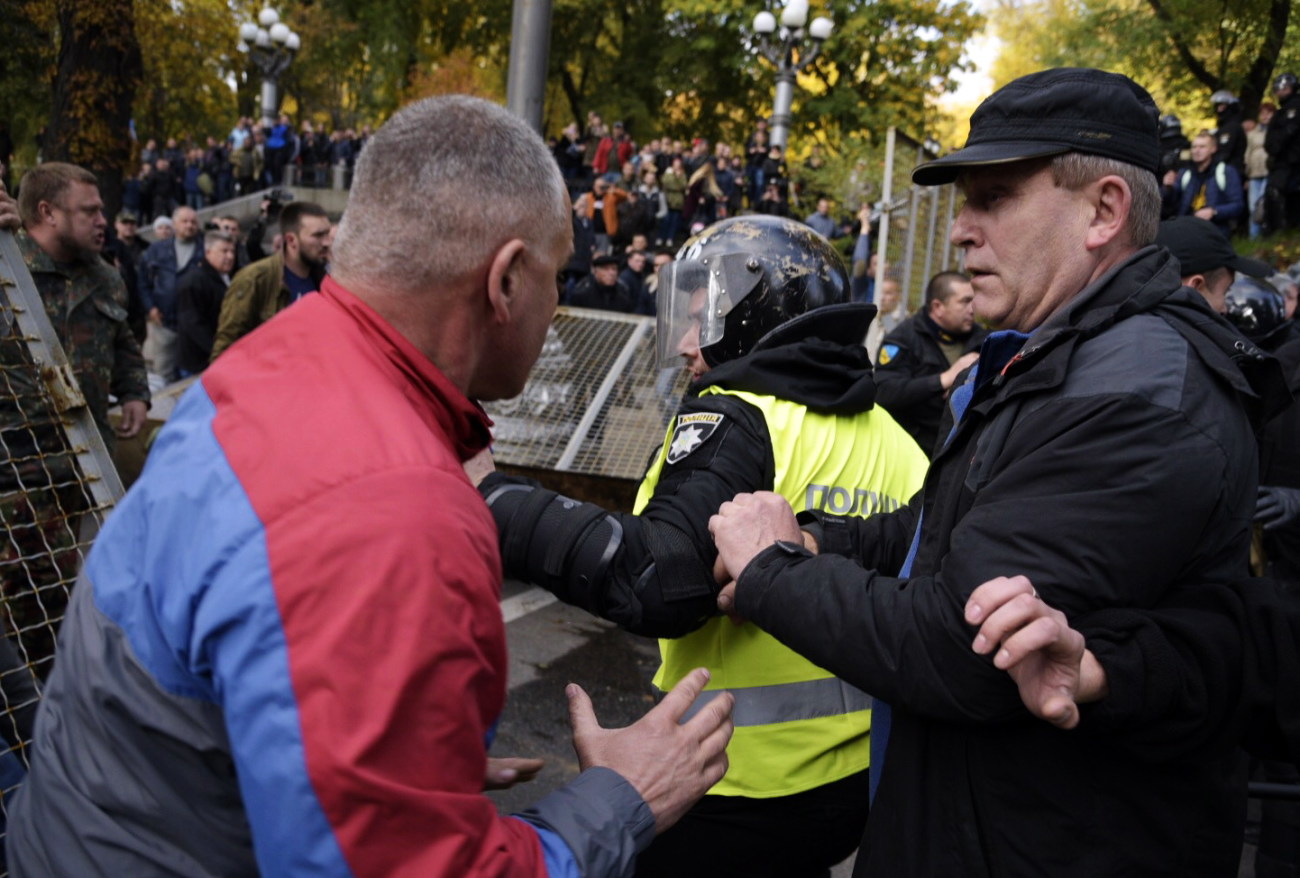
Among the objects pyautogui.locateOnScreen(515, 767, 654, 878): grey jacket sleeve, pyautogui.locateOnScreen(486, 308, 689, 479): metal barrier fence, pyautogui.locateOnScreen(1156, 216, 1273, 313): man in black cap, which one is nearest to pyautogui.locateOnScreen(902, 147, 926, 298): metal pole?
pyautogui.locateOnScreen(486, 308, 689, 479): metal barrier fence

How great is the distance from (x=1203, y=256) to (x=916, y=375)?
2.20 meters

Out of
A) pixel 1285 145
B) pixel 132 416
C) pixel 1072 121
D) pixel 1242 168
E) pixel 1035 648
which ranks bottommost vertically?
pixel 132 416

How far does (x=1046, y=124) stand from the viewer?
1.67 metres

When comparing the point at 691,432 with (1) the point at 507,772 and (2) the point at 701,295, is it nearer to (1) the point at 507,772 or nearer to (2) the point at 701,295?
(2) the point at 701,295

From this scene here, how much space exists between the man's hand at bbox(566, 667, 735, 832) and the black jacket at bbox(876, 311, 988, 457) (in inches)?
167

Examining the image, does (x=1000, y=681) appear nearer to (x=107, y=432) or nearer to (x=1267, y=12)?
(x=107, y=432)

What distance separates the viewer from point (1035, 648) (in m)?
1.29

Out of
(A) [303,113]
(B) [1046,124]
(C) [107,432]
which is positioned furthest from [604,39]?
(B) [1046,124]

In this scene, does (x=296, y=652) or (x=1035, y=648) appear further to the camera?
(x=1035, y=648)

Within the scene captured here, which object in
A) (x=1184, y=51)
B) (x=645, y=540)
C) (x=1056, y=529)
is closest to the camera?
(x=1056, y=529)

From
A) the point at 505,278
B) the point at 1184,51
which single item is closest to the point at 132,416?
the point at 505,278

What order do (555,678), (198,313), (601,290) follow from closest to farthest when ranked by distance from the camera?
(555,678) < (198,313) < (601,290)

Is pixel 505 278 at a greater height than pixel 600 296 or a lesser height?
greater

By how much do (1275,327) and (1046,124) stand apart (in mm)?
3683
